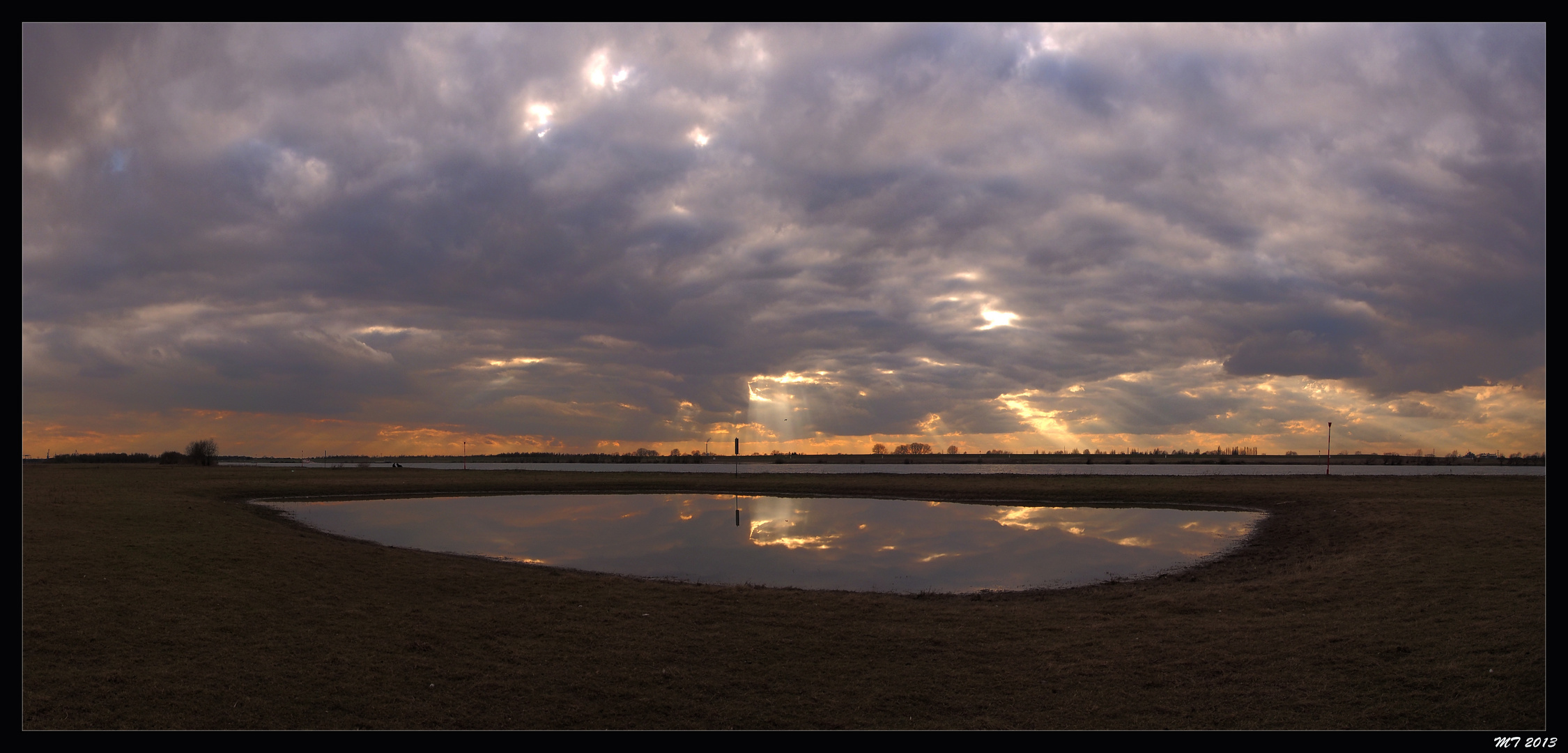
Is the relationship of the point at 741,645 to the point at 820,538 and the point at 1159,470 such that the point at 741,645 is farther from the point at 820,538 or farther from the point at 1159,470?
the point at 1159,470

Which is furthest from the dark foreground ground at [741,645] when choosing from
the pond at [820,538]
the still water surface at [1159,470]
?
the still water surface at [1159,470]

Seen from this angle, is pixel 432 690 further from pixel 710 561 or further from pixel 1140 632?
pixel 710 561

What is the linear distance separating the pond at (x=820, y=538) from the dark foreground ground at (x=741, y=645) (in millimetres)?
2744

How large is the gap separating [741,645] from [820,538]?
56.5ft

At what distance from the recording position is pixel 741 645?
11930 mm

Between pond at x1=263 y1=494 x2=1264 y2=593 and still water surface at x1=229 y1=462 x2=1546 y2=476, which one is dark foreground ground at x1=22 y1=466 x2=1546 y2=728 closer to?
pond at x1=263 y1=494 x2=1264 y2=593

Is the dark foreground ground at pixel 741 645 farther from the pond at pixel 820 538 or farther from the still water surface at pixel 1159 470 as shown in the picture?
the still water surface at pixel 1159 470

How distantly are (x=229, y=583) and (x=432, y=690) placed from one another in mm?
8331

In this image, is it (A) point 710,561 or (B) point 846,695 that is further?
(A) point 710,561

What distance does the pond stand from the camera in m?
20.4

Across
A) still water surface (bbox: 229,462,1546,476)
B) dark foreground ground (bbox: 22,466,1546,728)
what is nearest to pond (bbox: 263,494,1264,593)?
dark foreground ground (bbox: 22,466,1546,728)

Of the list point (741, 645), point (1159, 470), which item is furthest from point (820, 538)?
point (1159, 470)

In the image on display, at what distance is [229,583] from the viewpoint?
1476 centimetres
